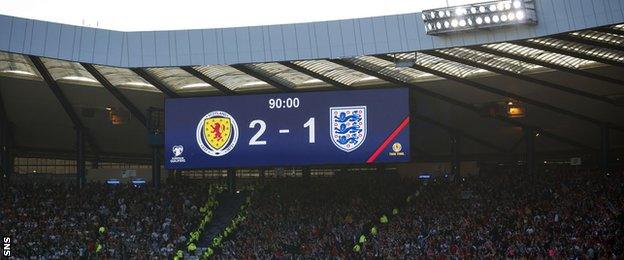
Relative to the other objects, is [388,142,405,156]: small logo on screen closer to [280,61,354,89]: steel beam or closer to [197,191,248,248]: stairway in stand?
[280,61,354,89]: steel beam

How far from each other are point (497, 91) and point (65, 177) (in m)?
25.7

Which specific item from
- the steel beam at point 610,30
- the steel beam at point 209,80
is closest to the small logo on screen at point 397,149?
the steel beam at point 209,80

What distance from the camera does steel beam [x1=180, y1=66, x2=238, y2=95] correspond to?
35.4 m

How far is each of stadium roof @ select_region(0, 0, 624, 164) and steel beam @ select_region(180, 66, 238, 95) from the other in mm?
49

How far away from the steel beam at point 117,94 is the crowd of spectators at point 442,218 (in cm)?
619

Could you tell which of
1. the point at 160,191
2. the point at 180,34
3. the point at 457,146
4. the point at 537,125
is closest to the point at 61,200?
the point at 160,191

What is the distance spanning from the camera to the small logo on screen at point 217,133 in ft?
121

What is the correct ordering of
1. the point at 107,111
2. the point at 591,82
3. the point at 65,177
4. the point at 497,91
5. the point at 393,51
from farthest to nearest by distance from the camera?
the point at 65,177, the point at 107,111, the point at 497,91, the point at 591,82, the point at 393,51

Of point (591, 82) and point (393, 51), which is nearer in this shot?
point (393, 51)

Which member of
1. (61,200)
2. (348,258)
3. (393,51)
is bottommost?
(348,258)

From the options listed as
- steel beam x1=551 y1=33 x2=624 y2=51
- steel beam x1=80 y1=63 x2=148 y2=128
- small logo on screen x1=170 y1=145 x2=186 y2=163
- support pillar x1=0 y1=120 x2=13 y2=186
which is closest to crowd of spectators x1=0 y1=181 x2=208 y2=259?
support pillar x1=0 y1=120 x2=13 y2=186

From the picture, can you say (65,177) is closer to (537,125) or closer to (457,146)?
(457,146)

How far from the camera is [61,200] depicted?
1668 inches

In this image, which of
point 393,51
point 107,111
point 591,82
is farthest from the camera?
point 107,111
